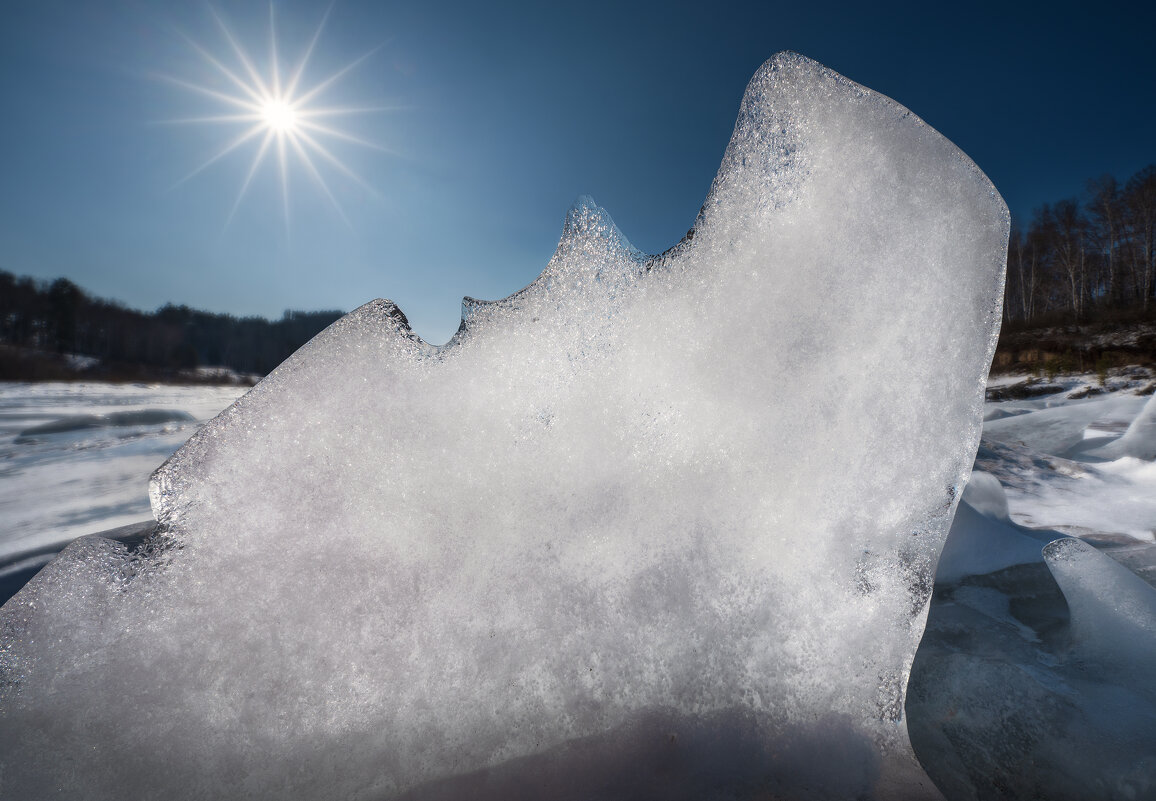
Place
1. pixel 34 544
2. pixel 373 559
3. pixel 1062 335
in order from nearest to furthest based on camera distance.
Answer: pixel 373 559, pixel 34 544, pixel 1062 335

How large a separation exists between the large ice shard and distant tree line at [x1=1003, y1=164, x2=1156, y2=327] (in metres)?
21.1

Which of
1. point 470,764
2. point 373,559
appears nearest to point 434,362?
point 373,559

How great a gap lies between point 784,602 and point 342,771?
0.77 m

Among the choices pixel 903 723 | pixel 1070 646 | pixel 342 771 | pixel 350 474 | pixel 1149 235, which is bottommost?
pixel 1070 646

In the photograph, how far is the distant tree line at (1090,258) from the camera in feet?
59.9

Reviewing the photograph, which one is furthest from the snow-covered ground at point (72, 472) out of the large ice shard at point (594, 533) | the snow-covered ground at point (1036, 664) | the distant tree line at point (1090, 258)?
the distant tree line at point (1090, 258)

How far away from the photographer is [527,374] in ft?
2.99

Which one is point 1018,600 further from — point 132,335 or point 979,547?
point 132,335

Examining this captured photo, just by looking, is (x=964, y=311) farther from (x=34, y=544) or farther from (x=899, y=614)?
(x=34, y=544)

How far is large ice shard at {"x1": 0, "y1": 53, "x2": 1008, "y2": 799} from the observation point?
2.45ft

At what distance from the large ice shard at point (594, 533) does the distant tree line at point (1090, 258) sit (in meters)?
21.1

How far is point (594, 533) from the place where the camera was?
2.94 ft

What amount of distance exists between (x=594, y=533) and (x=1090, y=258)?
2984cm

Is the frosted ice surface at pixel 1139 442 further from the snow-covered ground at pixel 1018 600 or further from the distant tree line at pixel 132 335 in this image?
the distant tree line at pixel 132 335
